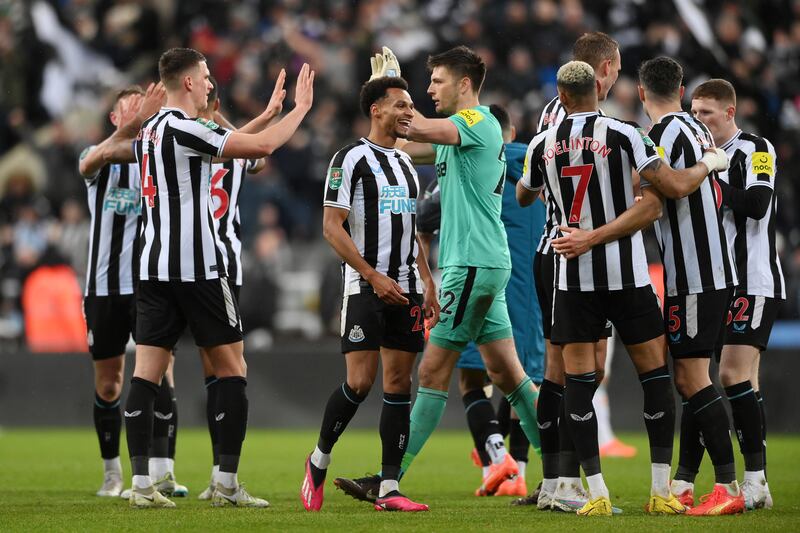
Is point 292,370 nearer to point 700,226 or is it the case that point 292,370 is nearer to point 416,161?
point 416,161

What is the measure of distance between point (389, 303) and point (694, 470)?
6.35 feet

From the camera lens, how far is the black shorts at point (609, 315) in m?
6.31

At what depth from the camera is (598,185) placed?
6.34 m

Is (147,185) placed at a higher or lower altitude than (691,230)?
higher

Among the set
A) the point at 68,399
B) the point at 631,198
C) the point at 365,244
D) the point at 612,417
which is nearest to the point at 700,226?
the point at 631,198

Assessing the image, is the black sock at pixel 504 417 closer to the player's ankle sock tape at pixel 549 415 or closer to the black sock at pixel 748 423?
the player's ankle sock tape at pixel 549 415

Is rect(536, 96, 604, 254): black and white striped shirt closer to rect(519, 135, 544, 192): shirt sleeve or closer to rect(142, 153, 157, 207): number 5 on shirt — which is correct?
rect(519, 135, 544, 192): shirt sleeve

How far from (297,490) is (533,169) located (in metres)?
2.90

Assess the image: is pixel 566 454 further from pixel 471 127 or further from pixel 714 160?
pixel 471 127

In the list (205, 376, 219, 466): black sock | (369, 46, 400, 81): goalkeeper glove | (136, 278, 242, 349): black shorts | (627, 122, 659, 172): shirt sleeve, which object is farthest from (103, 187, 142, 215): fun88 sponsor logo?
(627, 122, 659, 172): shirt sleeve

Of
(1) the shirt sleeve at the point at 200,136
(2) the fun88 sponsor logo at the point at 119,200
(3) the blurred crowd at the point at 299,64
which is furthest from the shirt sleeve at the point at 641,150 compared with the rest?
(3) the blurred crowd at the point at 299,64

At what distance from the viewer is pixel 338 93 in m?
18.0

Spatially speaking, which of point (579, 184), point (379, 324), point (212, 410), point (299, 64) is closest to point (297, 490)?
point (212, 410)

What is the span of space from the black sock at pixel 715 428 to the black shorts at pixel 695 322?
225 millimetres
